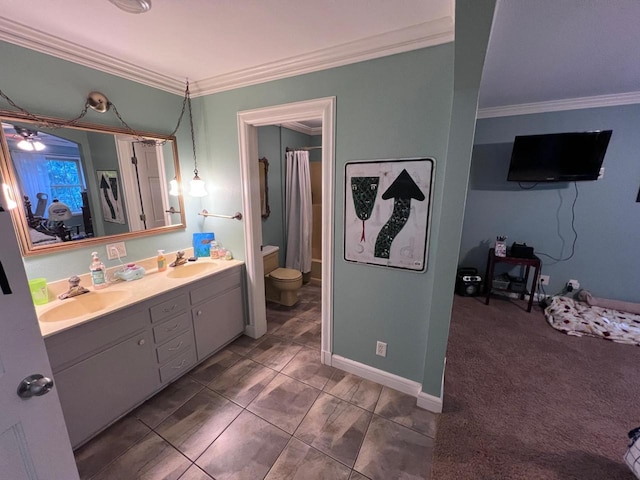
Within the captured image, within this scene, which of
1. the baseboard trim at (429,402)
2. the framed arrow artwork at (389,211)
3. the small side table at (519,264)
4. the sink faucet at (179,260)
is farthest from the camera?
the small side table at (519,264)

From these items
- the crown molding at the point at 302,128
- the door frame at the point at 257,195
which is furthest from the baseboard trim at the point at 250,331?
the crown molding at the point at 302,128

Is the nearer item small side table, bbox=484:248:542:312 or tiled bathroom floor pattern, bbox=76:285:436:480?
tiled bathroom floor pattern, bbox=76:285:436:480

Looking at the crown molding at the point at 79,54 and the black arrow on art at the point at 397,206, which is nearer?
the crown molding at the point at 79,54

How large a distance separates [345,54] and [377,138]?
1.84 feet

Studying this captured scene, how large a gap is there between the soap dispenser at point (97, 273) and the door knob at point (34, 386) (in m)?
1.16

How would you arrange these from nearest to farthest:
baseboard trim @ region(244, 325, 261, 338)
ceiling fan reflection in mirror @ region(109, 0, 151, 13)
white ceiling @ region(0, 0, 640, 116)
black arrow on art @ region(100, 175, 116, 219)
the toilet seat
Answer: ceiling fan reflection in mirror @ region(109, 0, 151, 13) → white ceiling @ region(0, 0, 640, 116) → black arrow on art @ region(100, 175, 116, 219) → baseboard trim @ region(244, 325, 261, 338) → the toilet seat

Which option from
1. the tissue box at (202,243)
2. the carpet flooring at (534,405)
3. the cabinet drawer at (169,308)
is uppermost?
the tissue box at (202,243)

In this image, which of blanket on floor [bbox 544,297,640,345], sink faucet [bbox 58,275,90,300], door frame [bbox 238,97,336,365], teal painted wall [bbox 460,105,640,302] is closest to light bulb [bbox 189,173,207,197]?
door frame [bbox 238,97,336,365]

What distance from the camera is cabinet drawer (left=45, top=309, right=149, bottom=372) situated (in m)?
1.34

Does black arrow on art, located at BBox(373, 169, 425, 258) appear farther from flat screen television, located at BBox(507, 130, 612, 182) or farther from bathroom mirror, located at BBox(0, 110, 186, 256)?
flat screen television, located at BBox(507, 130, 612, 182)

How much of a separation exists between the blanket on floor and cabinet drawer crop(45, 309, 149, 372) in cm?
388

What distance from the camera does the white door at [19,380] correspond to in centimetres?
78

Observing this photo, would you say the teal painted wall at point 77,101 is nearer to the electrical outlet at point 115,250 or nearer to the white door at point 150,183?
the electrical outlet at point 115,250

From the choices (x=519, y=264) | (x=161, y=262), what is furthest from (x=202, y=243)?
(x=519, y=264)
